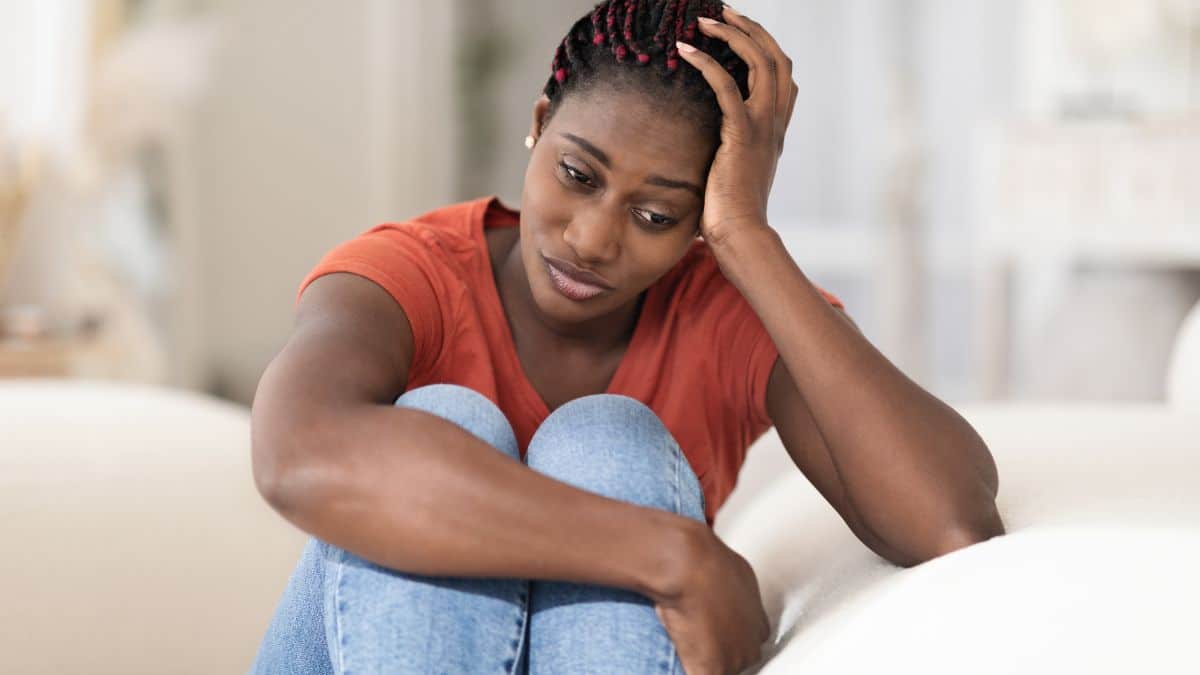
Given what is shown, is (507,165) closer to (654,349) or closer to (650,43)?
(654,349)

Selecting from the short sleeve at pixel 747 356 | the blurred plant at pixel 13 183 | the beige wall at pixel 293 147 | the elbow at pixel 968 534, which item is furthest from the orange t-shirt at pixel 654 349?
the beige wall at pixel 293 147

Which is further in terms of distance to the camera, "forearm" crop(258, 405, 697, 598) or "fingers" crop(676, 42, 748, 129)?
"fingers" crop(676, 42, 748, 129)

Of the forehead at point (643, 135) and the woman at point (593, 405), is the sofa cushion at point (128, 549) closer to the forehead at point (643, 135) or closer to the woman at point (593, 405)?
the woman at point (593, 405)

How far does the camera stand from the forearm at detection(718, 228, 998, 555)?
961mm

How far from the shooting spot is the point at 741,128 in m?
1.04

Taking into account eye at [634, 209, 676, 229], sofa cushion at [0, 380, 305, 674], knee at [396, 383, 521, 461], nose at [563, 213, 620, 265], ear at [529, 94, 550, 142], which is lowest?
sofa cushion at [0, 380, 305, 674]

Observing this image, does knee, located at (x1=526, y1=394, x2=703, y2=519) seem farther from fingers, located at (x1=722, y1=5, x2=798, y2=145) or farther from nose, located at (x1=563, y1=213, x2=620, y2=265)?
fingers, located at (x1=722, y1=5, x2=798, y2=145)

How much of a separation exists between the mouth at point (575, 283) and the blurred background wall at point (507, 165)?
6.69 feet

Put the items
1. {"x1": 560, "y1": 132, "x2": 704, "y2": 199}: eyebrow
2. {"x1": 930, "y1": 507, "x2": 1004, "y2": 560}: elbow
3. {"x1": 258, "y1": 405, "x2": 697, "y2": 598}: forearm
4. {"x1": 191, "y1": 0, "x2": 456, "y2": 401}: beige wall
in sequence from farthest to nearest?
{"x1": 191, "y1": 0, "x2": 456, "y2": 401}: beige wall
{"x1": 560, "y1": 132, "x2": 704, "y2": 199}: eyebrow
{"x1": 930, "y1": 507, "x2": 1004, "y2": 560}: elbow
{"x1": 258, "y1": 405, "x2": 697, "y2": 598}: forearm

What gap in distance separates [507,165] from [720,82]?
160 inches

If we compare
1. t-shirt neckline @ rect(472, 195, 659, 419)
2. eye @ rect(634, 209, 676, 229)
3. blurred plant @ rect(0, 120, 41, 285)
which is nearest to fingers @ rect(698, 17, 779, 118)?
eye @ rect(634, 209, 676, 229)

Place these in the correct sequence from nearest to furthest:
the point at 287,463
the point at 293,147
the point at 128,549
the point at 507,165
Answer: the point at 287,463
the point at 128,549
the point at 293,147
the point at 507,165

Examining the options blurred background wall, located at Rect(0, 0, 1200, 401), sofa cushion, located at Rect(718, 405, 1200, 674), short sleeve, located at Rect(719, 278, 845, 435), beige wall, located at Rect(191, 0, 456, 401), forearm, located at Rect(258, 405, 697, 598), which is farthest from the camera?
beige wall, located at Rect(191, 0, 456, 401)

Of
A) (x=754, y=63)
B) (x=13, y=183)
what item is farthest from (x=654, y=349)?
(x=13, y=183)
